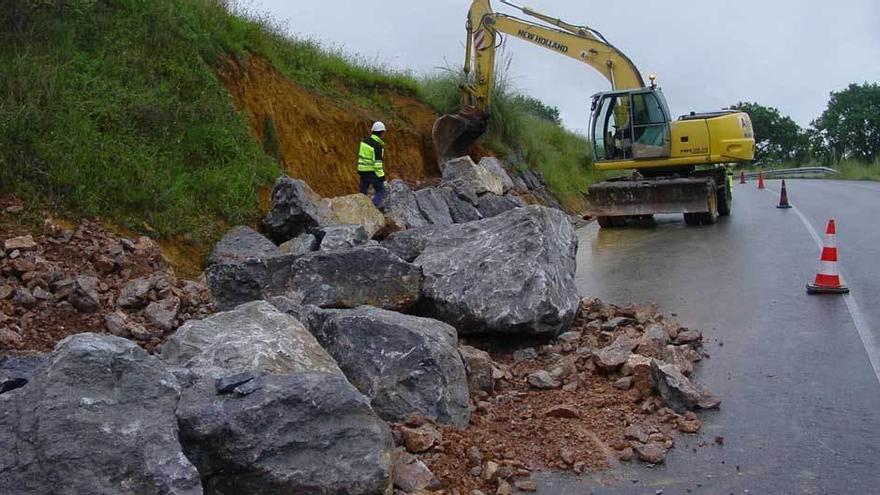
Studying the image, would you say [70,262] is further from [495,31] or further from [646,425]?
[495,31]

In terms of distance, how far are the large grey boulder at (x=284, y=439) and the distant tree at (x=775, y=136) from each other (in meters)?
67.3

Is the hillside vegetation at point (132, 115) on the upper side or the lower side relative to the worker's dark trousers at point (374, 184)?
upper

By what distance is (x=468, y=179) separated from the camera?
1722 cm

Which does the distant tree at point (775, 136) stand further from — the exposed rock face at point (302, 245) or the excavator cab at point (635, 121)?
the exposed rock face at point (302, 245)

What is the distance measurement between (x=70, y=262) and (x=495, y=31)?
13.1m

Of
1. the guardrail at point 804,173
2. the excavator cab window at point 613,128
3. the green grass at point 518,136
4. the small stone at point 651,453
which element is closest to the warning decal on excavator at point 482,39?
the green grass at point 518,136

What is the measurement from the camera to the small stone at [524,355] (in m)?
6.98

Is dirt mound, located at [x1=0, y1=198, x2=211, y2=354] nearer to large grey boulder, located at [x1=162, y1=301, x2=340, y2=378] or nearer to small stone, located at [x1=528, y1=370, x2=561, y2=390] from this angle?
large grey boulder, located at [x1=162, y1=301, x2=340, y2=378]

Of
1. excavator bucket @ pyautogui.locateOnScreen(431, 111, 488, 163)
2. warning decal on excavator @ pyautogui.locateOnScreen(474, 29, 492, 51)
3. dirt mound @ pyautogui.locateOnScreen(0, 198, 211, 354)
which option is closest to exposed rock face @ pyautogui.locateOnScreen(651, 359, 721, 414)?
dirt mound @ pyautogui.locateOnScreen(0, 198, 211, 354)

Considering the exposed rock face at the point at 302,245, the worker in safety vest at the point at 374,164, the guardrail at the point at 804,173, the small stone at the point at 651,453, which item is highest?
the worker in safety vest at the point at 374,164

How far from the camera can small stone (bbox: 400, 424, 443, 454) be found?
16.0 feet

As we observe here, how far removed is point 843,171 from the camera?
4256 cm

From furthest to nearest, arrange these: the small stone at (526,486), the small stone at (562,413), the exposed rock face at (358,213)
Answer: the exposed rock face at (358,213), the small stone at (562,413), the small stone at (526,486)

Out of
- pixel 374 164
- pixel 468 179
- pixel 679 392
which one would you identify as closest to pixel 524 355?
pixel 679 392
